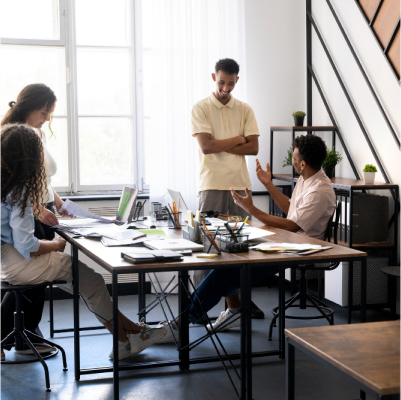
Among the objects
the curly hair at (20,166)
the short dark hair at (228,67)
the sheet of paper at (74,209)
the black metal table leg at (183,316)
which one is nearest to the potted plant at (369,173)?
the short dark hair at (228,67)

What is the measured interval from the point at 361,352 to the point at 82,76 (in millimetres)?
4059

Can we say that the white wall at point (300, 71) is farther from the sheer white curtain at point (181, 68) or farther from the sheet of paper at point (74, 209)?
the sheet of paper at point (74, 209)

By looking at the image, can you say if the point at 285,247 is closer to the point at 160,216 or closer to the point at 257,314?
the point at 160,216

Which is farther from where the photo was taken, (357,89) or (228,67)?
(357,89)

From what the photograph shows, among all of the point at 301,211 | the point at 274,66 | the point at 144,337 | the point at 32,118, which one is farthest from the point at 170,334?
the point at 274,66

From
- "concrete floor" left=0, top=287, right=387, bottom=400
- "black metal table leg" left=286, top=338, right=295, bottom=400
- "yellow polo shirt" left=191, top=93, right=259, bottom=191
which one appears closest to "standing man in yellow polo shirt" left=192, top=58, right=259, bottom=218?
"yellow polo shirt" left=191, top=93, right=259, bottom=191

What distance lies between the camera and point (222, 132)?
13.0ft

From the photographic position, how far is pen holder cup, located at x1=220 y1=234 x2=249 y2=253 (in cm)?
244

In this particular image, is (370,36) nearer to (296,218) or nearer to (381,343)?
(296,218)

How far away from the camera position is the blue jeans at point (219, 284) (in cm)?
290

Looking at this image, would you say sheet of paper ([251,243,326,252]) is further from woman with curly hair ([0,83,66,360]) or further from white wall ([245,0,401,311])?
white wall ([245,0,401,311])

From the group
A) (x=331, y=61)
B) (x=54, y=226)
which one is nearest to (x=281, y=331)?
(x=54, y=226)

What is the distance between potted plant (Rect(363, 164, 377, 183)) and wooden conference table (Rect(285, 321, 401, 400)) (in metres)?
2.57

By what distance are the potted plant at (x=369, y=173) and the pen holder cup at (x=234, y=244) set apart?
1.74 meters
